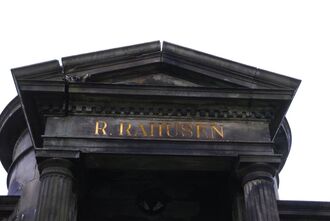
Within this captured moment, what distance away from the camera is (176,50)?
1545 centimetres

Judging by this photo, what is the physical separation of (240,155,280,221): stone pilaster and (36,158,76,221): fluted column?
4200 millimetres

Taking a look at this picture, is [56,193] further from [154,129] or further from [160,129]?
[160,129]

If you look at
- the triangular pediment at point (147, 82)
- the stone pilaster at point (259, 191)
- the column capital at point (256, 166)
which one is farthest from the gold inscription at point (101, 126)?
the stone pilaster at point (259, 191)

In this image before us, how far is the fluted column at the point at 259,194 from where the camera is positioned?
42.7 feet

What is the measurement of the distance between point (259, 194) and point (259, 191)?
89 mm

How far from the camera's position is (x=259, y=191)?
527 inches

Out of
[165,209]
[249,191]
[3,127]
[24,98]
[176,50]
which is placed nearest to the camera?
[249,191]

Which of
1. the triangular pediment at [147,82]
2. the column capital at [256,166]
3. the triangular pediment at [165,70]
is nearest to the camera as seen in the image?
the column capital at [256,166]

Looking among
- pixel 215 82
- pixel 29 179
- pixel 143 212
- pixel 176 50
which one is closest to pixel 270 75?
pixel 215 82

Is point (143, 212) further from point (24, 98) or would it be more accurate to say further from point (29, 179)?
point (24, 98)

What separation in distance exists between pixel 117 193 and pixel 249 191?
15.6ft

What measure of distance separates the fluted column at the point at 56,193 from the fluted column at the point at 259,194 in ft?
13.8

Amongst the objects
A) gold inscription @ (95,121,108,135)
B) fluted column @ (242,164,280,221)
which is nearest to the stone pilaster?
fluted column @ (242,164,280,221)

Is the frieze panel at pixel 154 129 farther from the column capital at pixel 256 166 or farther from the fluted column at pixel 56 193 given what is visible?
the fluted column at pixel 56 193
